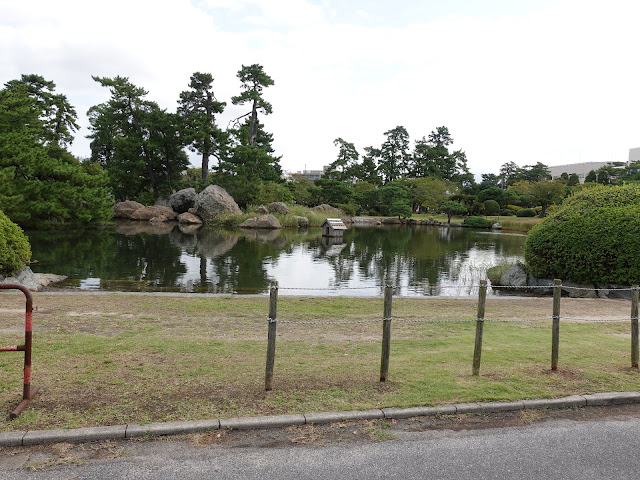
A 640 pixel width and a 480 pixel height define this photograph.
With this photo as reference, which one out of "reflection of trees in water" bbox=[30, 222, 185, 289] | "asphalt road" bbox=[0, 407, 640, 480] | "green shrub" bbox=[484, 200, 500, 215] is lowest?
"asphalt road" bbox=[0, 407, 640, 480]

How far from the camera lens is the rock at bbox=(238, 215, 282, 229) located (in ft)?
111

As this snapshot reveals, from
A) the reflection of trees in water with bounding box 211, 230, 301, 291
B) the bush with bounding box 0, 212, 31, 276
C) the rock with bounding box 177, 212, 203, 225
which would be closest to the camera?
the bush with bounding box 0, 212, 31, 276

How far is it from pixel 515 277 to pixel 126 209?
31.7m

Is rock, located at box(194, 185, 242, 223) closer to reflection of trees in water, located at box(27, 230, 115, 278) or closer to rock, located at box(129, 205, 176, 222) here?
rock, located at box(129, 205, 176, 222)

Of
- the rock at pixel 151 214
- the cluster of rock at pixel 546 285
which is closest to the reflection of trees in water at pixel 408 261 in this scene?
the cluster of rock at pixel 546 285

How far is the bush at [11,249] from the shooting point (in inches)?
378

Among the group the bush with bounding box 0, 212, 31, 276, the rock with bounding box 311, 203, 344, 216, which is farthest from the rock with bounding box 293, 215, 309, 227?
the bush with bounding box 0, 212, 31, 276

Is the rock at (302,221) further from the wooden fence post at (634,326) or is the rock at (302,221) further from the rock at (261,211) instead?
the wooden fence post at (634,326)

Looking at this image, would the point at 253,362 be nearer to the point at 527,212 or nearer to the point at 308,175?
the point at 527,212

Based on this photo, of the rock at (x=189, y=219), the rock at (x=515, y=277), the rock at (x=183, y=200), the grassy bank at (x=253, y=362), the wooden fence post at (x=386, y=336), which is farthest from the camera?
the rock at (x=183, y=200)

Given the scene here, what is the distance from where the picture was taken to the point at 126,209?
36.2 metres

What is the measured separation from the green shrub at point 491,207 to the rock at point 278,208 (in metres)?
26.4

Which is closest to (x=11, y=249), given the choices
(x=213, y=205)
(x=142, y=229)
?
(x=142, y=229)

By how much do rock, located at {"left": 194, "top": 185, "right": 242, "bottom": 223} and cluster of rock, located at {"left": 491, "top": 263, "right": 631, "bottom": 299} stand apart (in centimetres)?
2601
